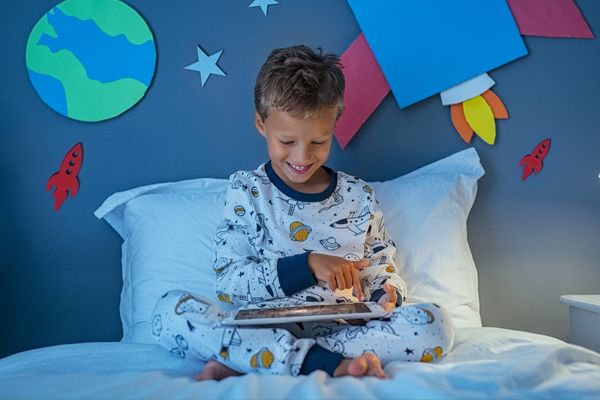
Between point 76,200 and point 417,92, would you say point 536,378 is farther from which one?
point 76,200

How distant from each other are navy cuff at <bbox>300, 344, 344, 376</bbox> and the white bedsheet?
0.06 meters

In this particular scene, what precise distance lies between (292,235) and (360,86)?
0.56 m

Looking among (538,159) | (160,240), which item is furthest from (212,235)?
(538,159)

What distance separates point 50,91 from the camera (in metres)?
1.49

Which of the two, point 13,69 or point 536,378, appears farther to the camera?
point 13,69

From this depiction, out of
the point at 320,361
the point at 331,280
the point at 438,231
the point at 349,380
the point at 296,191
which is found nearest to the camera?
the point at 349,380

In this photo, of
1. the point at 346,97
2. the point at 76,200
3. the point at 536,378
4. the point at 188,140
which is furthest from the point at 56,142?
the point at 536,378

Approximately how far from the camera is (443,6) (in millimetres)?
1514

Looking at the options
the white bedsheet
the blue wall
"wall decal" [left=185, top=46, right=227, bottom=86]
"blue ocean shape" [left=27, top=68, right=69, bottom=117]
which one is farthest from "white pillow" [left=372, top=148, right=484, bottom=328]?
"blue ocean shape" [left=27, top=68, right=69, bottom=117]

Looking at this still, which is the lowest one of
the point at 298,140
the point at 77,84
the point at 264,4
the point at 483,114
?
the point at 298,140

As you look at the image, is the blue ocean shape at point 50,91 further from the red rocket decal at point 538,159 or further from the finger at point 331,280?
the red rocket decal at point 538,159

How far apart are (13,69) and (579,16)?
1.59m

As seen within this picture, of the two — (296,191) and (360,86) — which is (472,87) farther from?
(296,191)

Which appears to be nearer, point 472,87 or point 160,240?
point 160,240
